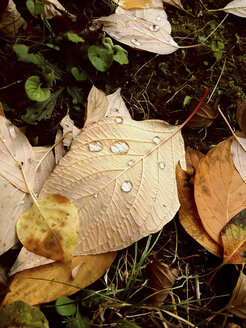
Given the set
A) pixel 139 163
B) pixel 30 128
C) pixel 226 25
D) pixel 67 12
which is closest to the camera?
pixel 139 163

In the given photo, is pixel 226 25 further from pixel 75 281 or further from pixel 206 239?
pixel 75 281

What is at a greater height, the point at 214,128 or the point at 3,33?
the point at 3,33

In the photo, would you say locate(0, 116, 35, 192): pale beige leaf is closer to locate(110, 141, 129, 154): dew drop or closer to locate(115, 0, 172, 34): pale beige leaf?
locate(110, 141, 129, 154): dew drop

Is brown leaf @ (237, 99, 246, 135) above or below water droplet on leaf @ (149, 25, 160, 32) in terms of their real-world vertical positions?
below

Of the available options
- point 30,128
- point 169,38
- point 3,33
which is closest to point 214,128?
point 169,38

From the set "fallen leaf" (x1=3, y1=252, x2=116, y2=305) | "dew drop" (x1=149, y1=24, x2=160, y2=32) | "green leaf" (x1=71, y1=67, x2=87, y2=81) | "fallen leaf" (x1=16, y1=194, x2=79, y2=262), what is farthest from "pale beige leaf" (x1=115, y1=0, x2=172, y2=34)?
"fallen leaf" (x1=3, y1=252, x2=116, y2=305)

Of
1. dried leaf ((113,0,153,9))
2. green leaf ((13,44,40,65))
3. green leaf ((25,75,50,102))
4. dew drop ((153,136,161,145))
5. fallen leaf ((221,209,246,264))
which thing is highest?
dried leaf ((113,0,153,9))
